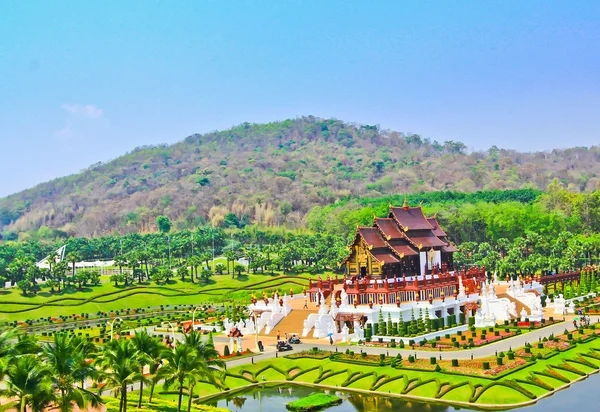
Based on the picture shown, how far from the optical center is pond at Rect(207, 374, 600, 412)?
40.9 metres

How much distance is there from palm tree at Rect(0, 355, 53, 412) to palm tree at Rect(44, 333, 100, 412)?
2.35 ft

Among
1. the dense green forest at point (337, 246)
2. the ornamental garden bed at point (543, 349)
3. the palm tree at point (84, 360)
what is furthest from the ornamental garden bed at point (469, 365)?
the dense green forest at point (337, 246)

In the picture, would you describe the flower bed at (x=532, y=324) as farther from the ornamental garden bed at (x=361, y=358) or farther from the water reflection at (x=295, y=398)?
the water reflection at (x=295, y=398)

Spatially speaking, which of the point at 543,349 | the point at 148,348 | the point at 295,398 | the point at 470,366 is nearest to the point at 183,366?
the point at 148,348

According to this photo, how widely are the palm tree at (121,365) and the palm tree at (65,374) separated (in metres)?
2.45

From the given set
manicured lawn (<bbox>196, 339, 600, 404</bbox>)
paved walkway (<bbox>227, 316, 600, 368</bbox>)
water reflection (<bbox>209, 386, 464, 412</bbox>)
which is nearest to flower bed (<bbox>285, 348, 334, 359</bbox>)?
manicured lawn (<bbox>196, 339, 600, 404</bbox>)

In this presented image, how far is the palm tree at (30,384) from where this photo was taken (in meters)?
27.5

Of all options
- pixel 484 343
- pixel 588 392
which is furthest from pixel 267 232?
pixel 588 392

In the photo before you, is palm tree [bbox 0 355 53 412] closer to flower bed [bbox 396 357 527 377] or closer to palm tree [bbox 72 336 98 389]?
palm tree [bbox 72 336 98 389]

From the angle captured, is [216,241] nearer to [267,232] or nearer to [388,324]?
[267,232]

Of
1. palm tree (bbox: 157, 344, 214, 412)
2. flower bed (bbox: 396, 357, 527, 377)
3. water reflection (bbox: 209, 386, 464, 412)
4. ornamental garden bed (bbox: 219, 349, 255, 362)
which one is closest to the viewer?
palm tree (bbox: 157, 344, 214, 412)

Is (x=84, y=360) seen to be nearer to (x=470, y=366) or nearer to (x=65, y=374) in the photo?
(x=65, y=374)

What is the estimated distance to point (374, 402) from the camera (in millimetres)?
43469

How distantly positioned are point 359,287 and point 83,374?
3862 cm
